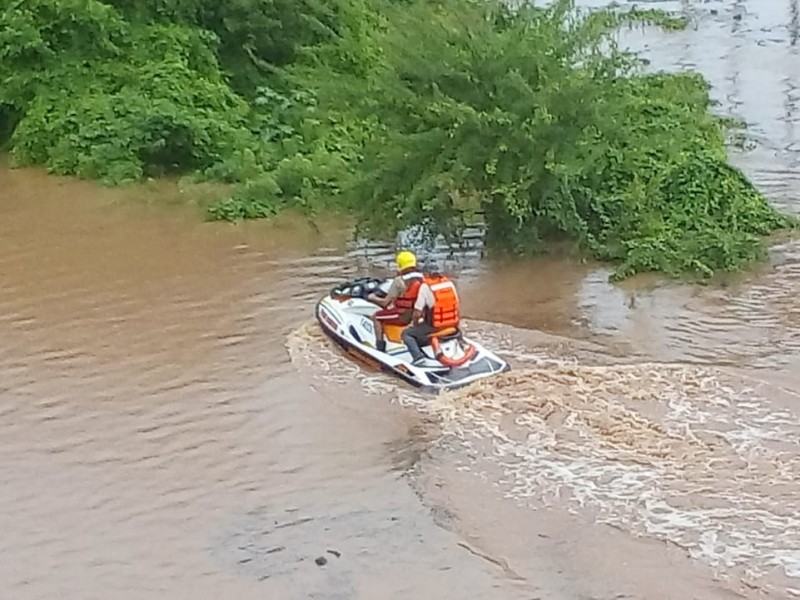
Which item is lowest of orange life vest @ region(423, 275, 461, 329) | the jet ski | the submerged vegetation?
the jet ski

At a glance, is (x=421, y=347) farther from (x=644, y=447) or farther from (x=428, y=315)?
(x=644, y=447)

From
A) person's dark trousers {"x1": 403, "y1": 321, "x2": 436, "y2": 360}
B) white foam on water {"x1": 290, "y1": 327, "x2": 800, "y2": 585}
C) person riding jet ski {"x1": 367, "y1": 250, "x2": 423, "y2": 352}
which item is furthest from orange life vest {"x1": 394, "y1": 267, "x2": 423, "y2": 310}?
white foam on water {"x1": 290, "y1": 327, "x2": 800, "y2": 585}

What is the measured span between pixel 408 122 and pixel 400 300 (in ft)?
12.2

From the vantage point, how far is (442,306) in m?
12.5

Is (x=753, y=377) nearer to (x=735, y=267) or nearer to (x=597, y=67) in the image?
(x=735, y=267)

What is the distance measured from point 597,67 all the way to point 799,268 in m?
3.05

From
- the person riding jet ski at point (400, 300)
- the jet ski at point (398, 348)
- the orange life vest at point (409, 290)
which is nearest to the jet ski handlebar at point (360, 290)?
the jet ski at point (398, 348)

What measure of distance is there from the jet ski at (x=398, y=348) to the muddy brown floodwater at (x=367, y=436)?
167mm

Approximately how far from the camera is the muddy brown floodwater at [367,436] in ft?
31.5

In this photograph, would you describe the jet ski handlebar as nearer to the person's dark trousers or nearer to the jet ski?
the jet ski

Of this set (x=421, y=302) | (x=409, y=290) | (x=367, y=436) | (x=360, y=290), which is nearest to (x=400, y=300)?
(x=409, y=290)

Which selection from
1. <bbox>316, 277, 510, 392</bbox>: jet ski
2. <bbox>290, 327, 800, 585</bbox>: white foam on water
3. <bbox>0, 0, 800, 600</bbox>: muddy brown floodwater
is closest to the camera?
<bbox>0, 0, 800, 600</bbox>: muddy brown floodwater

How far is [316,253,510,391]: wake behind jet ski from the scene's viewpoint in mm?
12250

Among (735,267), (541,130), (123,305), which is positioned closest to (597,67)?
(541,130)
